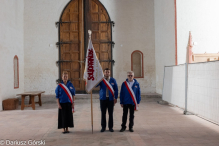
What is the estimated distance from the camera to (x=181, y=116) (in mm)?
7684

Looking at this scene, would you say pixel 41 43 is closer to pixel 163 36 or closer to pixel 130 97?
pixel 163 36

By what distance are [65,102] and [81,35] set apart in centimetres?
725

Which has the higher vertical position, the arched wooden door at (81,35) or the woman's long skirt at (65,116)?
the arched wooden door at (81,35)

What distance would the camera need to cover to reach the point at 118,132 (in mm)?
5758

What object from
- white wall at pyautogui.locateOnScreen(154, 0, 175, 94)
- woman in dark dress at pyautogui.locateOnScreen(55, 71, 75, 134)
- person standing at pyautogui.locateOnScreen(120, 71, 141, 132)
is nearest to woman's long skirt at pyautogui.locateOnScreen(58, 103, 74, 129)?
woman in dark dress at pyautogui.locateOnScreen(55, 71, 75, 134)

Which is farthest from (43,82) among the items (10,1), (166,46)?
(166,46)

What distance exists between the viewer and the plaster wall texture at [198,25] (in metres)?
10.3

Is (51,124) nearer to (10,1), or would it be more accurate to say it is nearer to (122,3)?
(10,1)

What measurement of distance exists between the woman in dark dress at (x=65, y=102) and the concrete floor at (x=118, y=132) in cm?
24

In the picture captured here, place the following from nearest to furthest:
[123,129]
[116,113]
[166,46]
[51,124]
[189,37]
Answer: [123,129] → [51,124] → [116,113] → [189,37] → [166,46]

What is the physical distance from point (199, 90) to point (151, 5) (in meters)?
6.63

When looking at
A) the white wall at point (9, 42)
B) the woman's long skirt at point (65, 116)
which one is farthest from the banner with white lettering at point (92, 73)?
the white wall at point (9, 42)

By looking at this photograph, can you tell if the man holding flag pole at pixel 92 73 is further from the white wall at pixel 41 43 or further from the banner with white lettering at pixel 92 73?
the white wall at pixel 41 43

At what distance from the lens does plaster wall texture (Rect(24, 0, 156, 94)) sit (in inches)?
489
